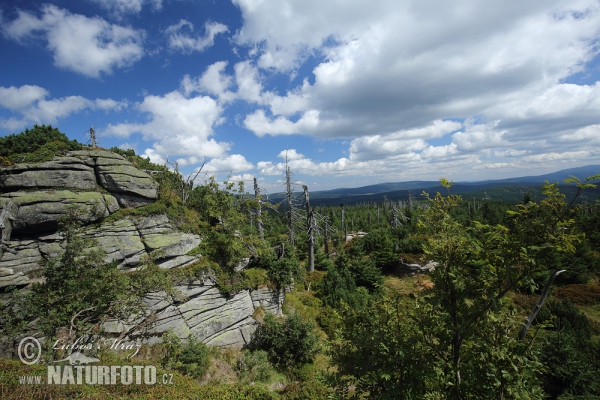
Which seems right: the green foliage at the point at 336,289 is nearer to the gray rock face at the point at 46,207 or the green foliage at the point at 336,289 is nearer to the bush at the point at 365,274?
the bush at the point at 365,274

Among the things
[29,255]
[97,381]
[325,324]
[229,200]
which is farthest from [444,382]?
[29,255]

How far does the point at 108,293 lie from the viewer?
11812mm

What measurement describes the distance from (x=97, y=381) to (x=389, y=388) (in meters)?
10.1

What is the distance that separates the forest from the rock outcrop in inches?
33.3

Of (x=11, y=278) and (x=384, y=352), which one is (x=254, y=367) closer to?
(x=384, y=352)

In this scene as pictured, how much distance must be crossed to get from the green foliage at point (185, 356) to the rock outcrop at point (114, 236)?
37.0 inches

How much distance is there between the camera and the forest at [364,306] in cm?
405

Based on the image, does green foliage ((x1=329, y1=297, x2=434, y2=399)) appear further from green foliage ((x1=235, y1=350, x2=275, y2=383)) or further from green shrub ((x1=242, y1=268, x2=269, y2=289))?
green shrub ((x1=242, y1=268, x2=269, y2=289))

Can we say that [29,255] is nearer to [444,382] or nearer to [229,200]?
[229,200]

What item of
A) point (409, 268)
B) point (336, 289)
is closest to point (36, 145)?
point (336, 289)

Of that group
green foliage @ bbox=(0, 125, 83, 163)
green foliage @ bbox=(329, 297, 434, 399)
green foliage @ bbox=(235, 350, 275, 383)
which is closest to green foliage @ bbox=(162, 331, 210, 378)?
green foliage @ bbox=(235, 350, 275, 383)

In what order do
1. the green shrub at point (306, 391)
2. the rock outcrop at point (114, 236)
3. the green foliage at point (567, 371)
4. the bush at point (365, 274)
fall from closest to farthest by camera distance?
1. the green foliage at point (567, 371)
2. the green shrub at point (306, 391)
3. the rock outcrop at point (114, 236)
4. the bush at point (365, 274)

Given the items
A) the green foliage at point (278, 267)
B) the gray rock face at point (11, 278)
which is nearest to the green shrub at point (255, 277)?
the green foliage at point (278, 267)

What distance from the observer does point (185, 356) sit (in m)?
13.3
